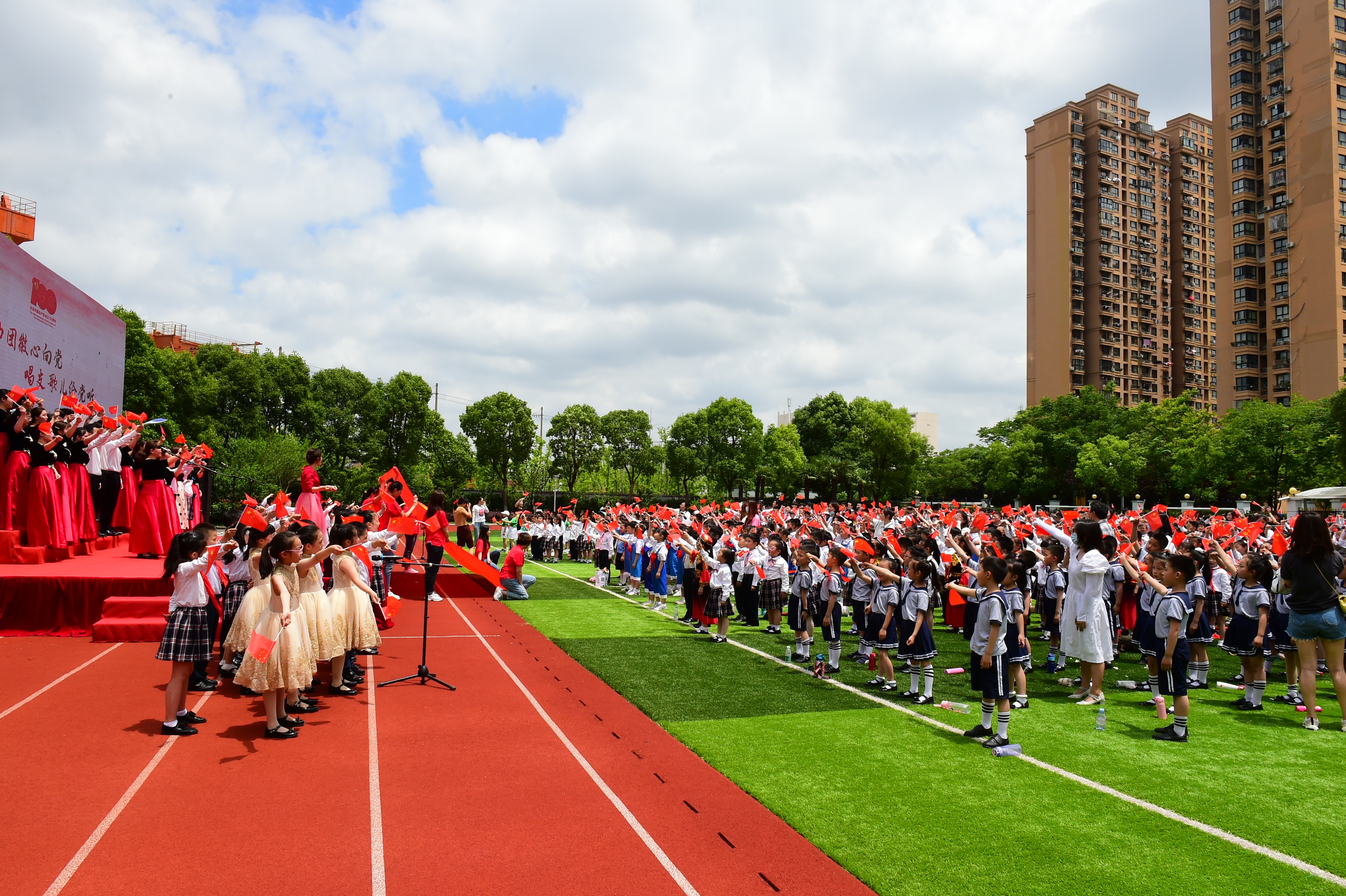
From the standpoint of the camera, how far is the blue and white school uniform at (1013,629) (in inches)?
328

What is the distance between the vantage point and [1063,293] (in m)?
80.4

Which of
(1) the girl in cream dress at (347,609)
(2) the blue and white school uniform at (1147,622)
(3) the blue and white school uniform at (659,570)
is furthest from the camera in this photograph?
(3) the blue and white school uniform at (659,570)

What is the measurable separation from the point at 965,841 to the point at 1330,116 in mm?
75977

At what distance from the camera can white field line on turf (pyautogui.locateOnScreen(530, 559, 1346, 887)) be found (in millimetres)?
5172

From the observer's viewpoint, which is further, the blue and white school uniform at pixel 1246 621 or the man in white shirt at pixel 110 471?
the man in white shirt at pixel 110 471

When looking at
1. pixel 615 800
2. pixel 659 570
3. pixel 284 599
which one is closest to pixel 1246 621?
pixel 615 800

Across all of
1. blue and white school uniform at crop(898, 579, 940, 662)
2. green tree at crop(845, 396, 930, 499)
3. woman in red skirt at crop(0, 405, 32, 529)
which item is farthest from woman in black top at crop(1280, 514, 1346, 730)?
green tree at crop(845, 396, 930, 499)

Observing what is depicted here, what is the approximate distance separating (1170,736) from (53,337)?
23.0 metres

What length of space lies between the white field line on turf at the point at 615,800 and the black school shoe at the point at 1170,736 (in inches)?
229

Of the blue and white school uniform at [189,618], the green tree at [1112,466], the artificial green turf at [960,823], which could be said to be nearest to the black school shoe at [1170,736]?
the artificial green turf at [960,823]

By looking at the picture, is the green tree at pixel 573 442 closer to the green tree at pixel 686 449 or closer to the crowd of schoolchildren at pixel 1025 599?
the green tree at pixel 686 449

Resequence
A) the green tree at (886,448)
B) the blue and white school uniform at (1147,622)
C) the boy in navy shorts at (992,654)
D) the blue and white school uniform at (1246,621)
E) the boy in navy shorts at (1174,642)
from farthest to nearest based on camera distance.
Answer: the green tree at (886,448) → the blue and white school uniform at (1246,621) → the blue and white school uniform at (1147,622) → the boy in navy shorts at (1174,642) → the boy in navy shorts at (992,654)

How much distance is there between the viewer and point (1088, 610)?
9.00 meters

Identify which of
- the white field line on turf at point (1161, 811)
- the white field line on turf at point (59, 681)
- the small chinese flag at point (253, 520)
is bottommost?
the white field line on turf at point (1161, 811)
